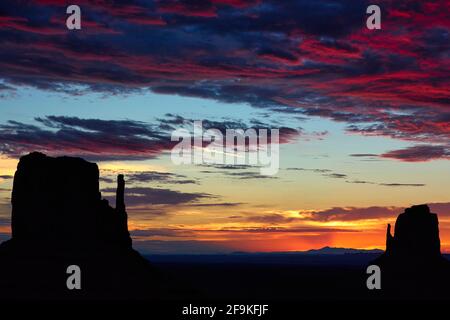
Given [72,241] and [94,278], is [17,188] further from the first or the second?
[94,278]

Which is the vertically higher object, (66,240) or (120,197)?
(120,197)

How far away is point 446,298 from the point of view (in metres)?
200

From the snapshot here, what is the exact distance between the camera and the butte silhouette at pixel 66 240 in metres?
129

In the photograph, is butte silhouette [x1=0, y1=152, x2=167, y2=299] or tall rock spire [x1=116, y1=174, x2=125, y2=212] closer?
butte silhouette [x1=0, y1=152, x2=167, y2=299]

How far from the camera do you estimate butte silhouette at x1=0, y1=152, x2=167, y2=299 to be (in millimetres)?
129250

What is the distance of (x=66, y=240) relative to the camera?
14288 centimetres

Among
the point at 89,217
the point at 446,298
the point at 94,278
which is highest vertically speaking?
the point at 89,217

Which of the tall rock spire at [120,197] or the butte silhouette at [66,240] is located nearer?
the butte silhouette at [66,240]

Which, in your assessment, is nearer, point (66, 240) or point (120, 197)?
point (66, 240)
